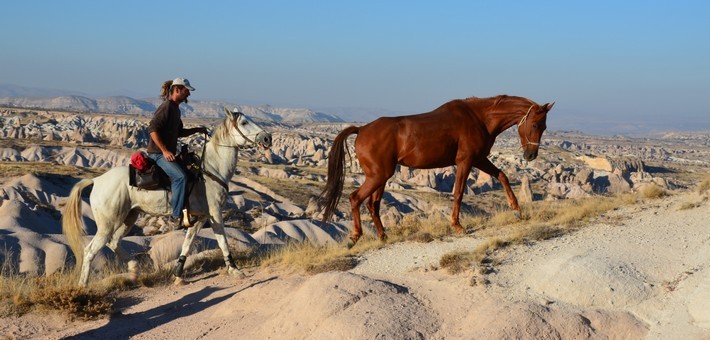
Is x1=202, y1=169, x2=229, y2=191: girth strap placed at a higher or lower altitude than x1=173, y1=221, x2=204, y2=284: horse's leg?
higher

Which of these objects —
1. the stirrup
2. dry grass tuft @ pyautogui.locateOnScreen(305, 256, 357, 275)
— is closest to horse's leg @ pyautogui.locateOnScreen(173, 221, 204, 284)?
the stirrup

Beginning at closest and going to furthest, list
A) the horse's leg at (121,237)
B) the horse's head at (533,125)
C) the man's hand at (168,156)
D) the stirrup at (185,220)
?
the man's hand at (168,156) → the stirrup at (185,220) → the horse's leg at (121,237) → the horse's head at (533,125)

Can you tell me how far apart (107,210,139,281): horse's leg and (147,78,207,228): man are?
0.83 m

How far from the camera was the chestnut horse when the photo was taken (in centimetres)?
997

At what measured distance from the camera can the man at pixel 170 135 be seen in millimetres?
8547

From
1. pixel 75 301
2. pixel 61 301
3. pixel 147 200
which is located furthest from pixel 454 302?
pixel 61 301

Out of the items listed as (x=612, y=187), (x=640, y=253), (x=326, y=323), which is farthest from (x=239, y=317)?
(x=612, y=187)

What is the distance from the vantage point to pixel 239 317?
743 centimetres

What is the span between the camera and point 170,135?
28.8 ft

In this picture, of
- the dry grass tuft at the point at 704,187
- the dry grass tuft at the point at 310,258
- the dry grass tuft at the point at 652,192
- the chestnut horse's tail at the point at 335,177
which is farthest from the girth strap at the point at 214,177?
the dry grass tuft at the point at 704,187

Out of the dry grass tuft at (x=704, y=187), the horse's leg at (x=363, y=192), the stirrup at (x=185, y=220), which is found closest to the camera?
the stirrup at (x=185, y=220)

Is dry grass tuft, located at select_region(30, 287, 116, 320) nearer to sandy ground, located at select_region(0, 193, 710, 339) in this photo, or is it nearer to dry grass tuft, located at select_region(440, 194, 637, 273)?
sandy ground, located at select_region(0, 193, 710, 339)

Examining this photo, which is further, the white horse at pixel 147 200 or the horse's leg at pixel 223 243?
the horse's leg at pixel 223 243

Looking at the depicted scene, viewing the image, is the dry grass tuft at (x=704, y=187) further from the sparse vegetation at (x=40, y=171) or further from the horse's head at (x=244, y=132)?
the sparse vegetation at (x=40, y=171)
